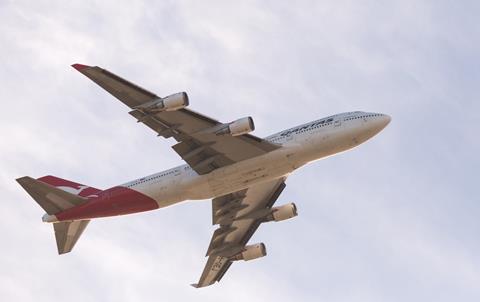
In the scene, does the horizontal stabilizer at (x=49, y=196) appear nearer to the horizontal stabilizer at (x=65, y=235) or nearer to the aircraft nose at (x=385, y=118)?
the horizontal stabilizer at (x=65, y=235)

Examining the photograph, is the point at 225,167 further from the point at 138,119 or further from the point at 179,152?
the point at 138,119

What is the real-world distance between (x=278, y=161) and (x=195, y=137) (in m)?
6.42

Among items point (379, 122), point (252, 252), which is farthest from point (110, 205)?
point (379, 122)

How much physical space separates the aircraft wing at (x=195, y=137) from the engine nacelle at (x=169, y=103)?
14.5 inches

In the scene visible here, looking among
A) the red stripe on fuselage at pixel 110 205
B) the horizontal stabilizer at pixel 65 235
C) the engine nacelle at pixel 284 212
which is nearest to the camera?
the red stripe on fuselage at pixel 110 205

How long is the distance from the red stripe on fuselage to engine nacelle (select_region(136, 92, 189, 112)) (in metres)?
8.58

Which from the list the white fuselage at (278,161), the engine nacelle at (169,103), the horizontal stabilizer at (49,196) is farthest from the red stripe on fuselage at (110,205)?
the engine nacelle at (169,103)

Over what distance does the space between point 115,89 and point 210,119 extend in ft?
25.0

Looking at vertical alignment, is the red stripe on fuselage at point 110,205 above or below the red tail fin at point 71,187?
below

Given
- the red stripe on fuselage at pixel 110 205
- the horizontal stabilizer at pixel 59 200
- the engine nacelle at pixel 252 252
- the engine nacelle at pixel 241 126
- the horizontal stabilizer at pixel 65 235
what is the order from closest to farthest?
the engine nacelle at pixel 241 126 < the horizontal stabilizer at pixel 59 200 < the red stripe on fuselage at pixel 110 205 < the horizontal stabilizer at pixel 65 235 < the engine nacelle at pixel 252 252

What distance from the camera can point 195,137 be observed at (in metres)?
64.0

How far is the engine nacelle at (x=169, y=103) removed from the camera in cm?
5997

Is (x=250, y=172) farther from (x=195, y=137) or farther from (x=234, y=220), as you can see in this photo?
(x=234, y=220)

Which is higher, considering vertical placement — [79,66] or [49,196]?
[79,66]
